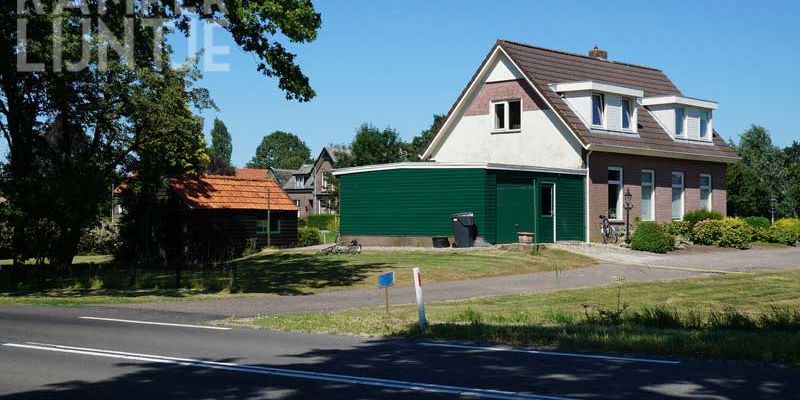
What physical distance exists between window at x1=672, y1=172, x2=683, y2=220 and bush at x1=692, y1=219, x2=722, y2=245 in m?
5.18

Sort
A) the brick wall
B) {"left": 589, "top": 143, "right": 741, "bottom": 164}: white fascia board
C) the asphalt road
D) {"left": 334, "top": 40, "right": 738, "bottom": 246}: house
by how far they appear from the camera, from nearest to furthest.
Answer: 1. the asphalt road
2. {"left": 334, "top": 40, "right": 738, "bottom": 246}: house
3. {"left": 589, "top": 143, "right": 741, "bottom": 164}: white fascia board
4. the brick wall

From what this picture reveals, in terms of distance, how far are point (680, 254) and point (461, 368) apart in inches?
956

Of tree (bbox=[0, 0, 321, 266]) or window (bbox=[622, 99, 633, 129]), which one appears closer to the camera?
tree (bbox=[0, 0, 321, 266])

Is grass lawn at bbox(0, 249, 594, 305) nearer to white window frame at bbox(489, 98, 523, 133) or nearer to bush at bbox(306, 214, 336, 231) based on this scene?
white window frame at bbox(489, 98, 523, 133)

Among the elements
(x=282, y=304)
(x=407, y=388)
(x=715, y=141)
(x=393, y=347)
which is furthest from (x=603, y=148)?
(x=407, y=388)

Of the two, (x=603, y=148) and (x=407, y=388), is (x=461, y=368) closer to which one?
(x=407, y=388)

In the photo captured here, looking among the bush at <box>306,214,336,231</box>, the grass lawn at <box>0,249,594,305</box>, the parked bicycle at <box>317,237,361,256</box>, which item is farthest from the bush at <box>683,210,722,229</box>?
the bush at <box>306,214,336,231</box>

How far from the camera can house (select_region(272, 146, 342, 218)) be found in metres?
101

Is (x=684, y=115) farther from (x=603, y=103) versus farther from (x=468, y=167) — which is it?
(x=468, y=167)

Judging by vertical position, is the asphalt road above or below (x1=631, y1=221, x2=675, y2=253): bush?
below

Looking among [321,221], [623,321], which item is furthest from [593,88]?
[321,221]

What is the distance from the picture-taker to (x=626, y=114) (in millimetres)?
38719

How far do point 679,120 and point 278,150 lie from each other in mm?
157012

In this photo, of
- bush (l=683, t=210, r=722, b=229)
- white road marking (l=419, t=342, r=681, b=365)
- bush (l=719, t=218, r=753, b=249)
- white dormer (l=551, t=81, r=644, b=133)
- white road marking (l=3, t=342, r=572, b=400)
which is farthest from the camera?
bush (l=683, t=210, r=722, b=229)
